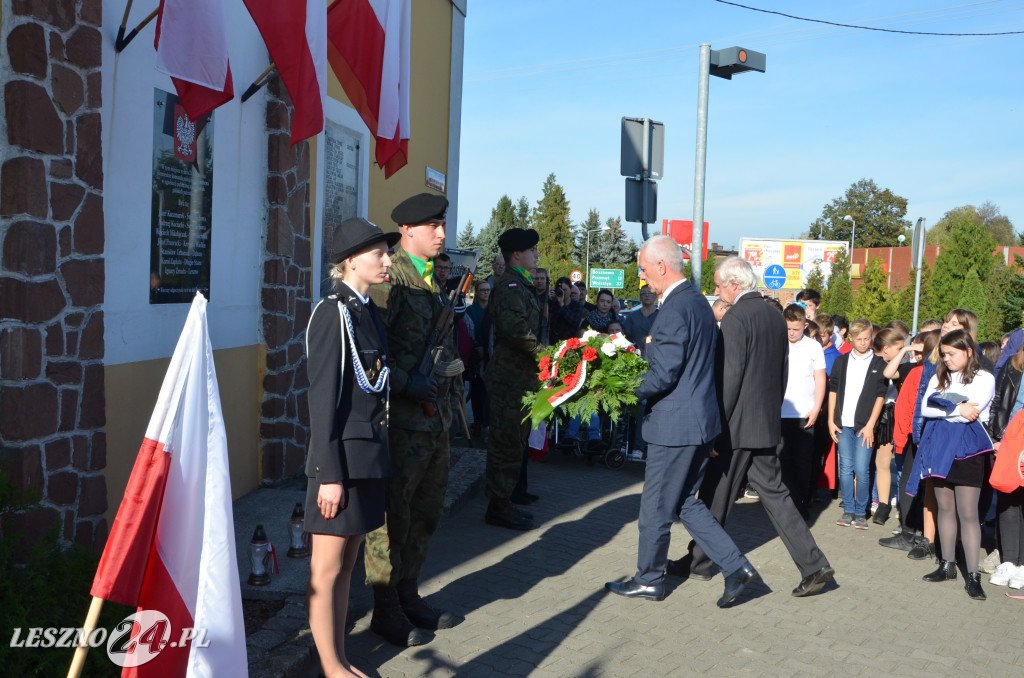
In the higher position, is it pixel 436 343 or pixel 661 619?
pixel 436 343

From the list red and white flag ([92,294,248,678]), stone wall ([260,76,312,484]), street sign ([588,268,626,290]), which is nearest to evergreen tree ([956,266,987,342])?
street sign ([588,268,626,290])

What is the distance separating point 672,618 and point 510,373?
2491 millimetres

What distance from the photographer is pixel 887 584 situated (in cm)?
630

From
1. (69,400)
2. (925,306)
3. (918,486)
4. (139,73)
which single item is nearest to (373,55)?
(139,73)

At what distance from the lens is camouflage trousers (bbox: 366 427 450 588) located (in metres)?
4.63

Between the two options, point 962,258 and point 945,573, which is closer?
point 945,573

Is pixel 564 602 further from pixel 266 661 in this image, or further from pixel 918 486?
pixel 918 486

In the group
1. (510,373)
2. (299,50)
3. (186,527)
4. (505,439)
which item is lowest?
(505,439)

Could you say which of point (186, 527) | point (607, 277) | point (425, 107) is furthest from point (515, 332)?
point (607, 277)

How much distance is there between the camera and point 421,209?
4727 mm

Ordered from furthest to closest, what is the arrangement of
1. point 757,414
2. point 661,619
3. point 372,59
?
point 372,59 → point 757,414 → point 661,619

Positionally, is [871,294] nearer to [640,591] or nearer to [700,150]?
[700,150]

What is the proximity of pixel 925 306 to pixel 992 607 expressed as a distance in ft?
114

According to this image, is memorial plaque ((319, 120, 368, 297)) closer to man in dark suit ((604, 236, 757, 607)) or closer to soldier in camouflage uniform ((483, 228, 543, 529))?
soldier in camouflage uniform ((483, 228, 543, 529))
